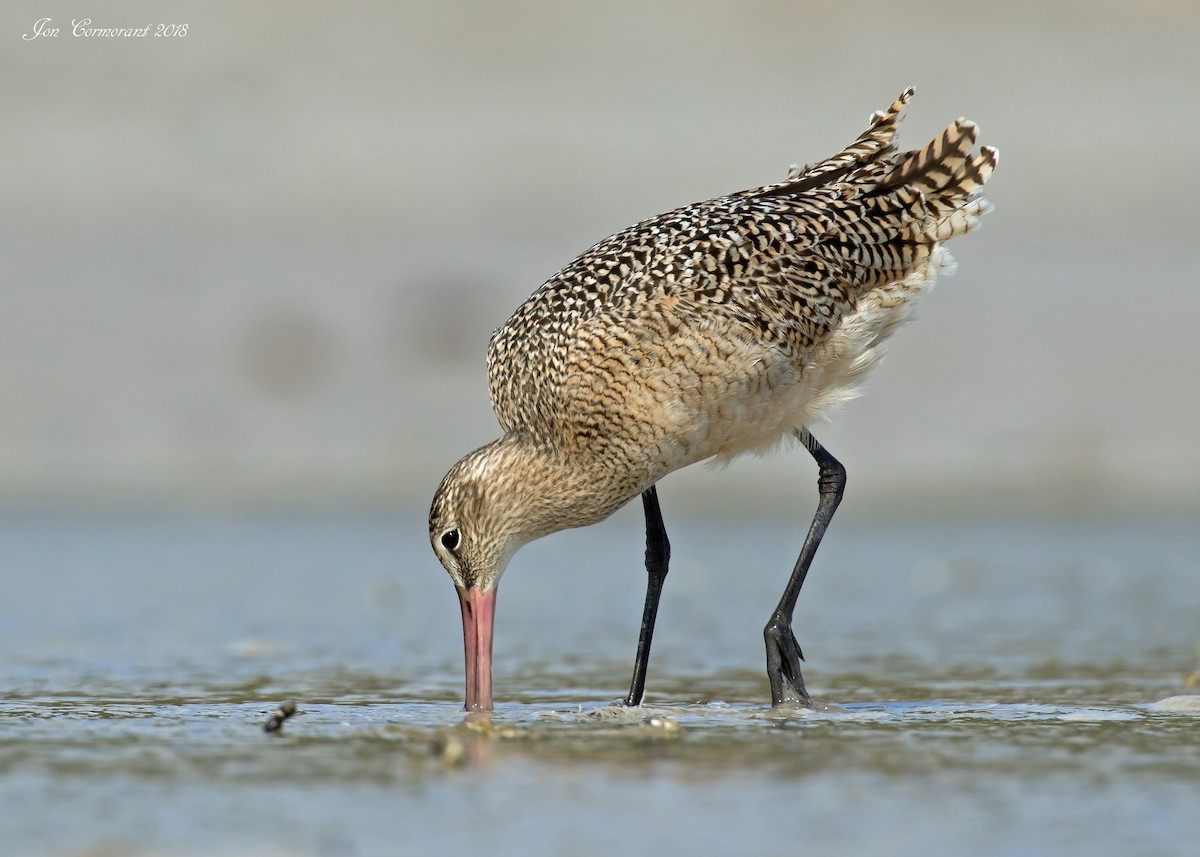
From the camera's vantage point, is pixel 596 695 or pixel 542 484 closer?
pixel 542 484

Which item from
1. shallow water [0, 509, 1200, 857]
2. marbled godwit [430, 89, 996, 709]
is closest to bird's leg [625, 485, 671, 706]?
marbled godwit [430, 89, 996, 709]

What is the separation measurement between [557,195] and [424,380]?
13.2ft

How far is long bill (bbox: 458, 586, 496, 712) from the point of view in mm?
5465

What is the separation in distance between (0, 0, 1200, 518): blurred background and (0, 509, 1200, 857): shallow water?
132cm

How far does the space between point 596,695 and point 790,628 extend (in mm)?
591

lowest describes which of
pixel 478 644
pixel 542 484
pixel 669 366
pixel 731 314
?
pixel 478 644

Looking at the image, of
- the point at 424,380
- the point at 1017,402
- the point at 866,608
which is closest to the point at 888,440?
the point at 1017,402

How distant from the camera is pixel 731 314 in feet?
18.4

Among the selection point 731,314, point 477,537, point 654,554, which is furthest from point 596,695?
point 731,314

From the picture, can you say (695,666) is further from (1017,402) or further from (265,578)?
(1017,402)

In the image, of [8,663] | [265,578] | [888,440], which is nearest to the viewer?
[8,663]

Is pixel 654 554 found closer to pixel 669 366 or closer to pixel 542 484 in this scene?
pixel 542 484

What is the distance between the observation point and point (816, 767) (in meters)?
4.38

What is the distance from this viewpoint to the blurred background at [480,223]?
11.1 meters
